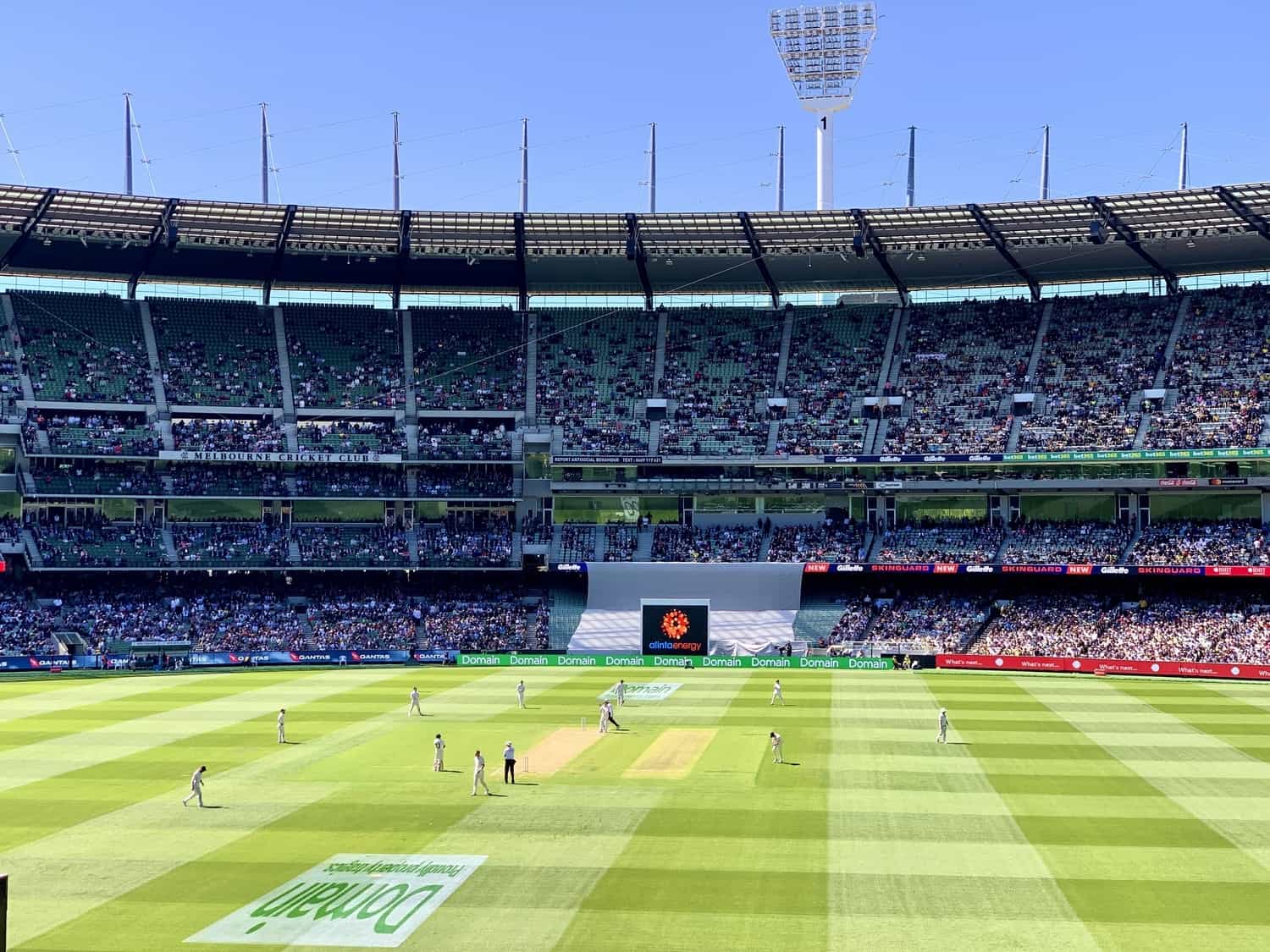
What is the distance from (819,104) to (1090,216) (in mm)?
20163

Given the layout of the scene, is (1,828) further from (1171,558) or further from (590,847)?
(1171,558)

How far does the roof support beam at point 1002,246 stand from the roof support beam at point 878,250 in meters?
5.67

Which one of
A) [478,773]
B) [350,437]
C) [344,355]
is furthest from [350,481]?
[478,773]

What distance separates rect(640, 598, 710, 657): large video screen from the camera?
67312 mm

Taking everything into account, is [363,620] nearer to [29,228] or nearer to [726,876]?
[29,228]

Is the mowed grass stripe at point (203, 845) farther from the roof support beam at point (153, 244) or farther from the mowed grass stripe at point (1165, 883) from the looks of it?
the roof support beam at point (153, 244)

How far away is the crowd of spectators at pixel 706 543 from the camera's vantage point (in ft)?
238

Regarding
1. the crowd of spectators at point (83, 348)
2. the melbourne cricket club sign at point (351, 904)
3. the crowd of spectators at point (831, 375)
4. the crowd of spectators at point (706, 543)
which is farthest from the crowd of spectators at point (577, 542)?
the melbourne cricket club sign at point (351, 904)

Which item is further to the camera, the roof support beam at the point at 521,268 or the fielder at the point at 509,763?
the roof support beam at the point at 521,268

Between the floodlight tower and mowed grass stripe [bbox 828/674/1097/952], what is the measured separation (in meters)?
50.5

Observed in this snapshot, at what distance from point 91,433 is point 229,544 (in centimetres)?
996

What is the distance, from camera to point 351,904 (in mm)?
22016

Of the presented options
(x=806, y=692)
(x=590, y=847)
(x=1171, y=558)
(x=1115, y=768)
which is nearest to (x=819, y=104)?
(x=1171, y=558)

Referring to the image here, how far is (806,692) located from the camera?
53.0 m
